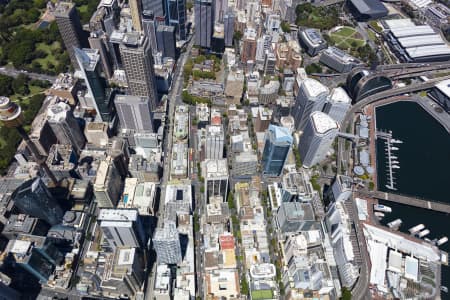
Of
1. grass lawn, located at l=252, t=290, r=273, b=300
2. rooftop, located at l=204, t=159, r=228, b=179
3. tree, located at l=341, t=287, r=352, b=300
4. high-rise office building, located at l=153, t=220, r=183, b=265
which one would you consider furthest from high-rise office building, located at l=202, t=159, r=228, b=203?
tree, located at l=341, t=287, r=352, b=300

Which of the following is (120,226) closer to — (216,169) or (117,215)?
(117,215)

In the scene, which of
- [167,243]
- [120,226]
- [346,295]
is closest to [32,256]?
[120,226]

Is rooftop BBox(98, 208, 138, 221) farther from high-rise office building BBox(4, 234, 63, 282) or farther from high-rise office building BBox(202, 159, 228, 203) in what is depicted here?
high-rise office building BBox(202, 159, 228, 203)

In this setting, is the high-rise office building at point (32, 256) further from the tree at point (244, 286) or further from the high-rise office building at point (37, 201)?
the tree at point (244, 286)

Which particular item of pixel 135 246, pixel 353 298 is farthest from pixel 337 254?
pixel 135 246

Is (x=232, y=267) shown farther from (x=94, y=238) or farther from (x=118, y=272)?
(x=94, y=238)

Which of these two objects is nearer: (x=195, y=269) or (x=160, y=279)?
(x=160, y=279)
